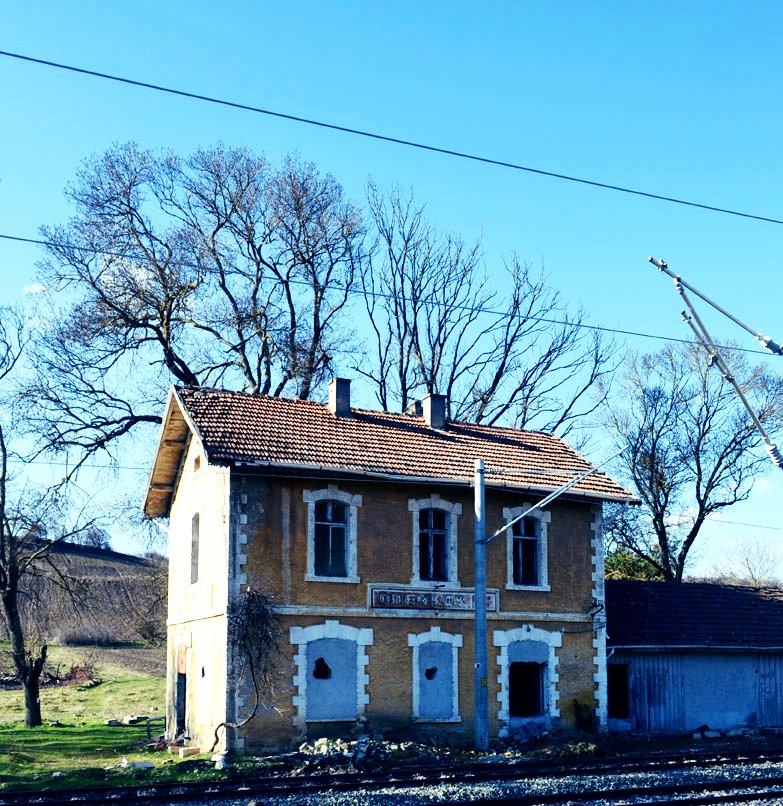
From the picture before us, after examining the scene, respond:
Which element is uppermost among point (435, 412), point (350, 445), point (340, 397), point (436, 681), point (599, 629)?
point (340, 397)

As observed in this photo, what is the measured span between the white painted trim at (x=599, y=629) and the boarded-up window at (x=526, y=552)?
1620 millimetres

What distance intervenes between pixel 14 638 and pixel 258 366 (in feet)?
37.3

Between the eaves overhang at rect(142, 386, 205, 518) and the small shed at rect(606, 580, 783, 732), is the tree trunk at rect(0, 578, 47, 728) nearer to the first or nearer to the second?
the eaves overhang at rect(142, 386, 205, 518)

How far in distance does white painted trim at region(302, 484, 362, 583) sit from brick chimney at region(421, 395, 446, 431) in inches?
174

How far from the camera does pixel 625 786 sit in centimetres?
1620

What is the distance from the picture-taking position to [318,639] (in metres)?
21.9

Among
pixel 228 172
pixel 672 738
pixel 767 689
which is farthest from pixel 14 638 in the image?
pixel 767 689

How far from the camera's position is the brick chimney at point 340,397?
25375 millimetres

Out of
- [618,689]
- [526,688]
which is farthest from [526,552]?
[618,689]

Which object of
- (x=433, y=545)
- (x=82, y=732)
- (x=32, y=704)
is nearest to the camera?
(x=433, y=545)

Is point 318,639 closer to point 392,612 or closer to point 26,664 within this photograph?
point 392,612

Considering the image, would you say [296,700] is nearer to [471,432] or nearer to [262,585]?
[262,585]

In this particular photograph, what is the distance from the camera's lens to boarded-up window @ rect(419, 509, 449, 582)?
933 inches

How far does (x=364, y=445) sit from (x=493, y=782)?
30.3 ft
